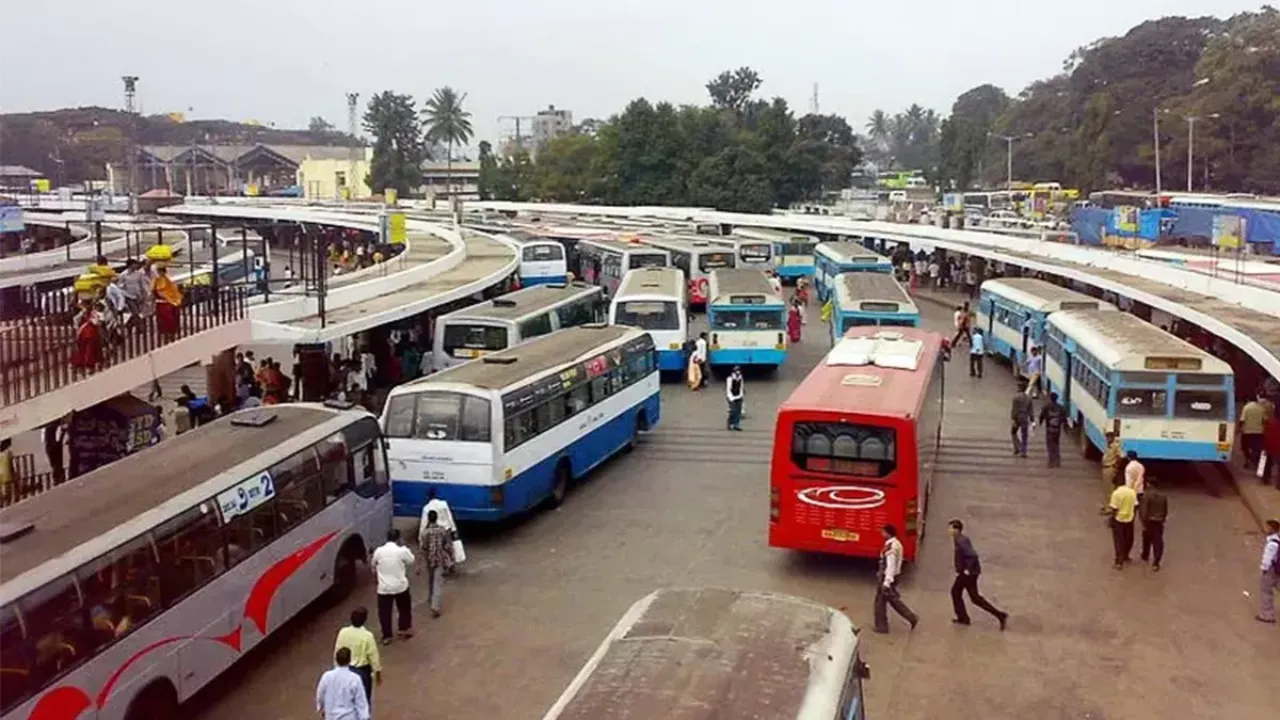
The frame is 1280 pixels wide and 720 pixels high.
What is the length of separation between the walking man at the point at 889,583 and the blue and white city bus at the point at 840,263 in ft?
75.1

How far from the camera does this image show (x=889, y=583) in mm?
12469

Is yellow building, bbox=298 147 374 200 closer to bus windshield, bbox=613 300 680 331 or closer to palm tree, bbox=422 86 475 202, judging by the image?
palm tree, bbox=422 86 475 202

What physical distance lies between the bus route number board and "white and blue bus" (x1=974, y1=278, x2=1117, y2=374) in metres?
17.3

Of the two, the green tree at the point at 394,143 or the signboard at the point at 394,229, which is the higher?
the green tree at the point at 394,143

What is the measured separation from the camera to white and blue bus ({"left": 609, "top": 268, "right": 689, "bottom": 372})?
86.5 feet

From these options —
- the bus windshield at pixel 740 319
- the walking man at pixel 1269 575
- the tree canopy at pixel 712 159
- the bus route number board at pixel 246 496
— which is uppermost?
the tree canopy at pixel 712 159

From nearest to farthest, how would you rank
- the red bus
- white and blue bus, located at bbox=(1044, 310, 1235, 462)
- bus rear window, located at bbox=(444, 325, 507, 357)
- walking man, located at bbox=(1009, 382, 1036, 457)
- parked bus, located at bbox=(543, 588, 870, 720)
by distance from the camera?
parked bus, located at bbox=(543, 588, 870, 720), the red bus, white and blue bus, located at bbox=(1044, 310, 1235, 462), walking man, located at bbox=(1009, 382, 1036, 457), bus rear window, located at bbox=(444, 325, 507, 357)

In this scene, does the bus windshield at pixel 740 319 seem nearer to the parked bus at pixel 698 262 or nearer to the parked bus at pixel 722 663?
the parked bus at pixel 698 262

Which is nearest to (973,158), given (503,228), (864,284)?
(503,228)

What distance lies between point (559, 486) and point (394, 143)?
290 ft

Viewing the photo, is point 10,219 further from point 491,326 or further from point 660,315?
point 660,315

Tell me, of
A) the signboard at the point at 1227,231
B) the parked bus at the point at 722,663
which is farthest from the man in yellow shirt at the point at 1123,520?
the signboard at the point at 1227,231

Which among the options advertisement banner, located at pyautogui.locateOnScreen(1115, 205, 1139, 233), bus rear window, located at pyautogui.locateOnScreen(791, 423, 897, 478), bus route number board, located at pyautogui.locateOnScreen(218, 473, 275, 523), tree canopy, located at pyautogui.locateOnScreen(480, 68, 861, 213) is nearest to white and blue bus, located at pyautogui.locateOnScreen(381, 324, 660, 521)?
bus route number board, located at pyautogui.locateOnScreen(218, 473, 275, 523)

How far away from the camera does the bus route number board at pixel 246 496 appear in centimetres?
1094
